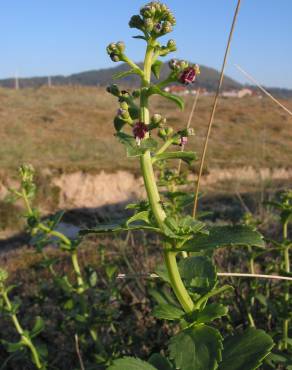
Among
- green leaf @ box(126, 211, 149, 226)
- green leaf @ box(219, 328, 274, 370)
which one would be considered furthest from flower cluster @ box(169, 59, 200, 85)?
green leaf @ box(219, 328, 274, 370)

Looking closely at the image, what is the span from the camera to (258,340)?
5.33 feet

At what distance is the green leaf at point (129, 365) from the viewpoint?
65.3 inches

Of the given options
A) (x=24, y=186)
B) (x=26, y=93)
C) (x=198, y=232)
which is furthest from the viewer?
(x=26, y=93)

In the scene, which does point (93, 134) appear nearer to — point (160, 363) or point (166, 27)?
point (160, 363)

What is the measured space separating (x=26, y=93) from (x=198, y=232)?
112ft

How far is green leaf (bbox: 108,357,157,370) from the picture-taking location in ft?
5.44

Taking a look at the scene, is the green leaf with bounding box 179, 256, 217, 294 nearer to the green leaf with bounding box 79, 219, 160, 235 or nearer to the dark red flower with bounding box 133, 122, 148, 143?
the green leaf with bounding box 79, 219, 160, 235

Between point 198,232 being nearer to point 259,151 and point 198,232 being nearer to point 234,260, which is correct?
point 234,260

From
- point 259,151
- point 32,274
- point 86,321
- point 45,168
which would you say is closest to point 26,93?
point 259,151

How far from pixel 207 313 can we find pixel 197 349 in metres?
0.13

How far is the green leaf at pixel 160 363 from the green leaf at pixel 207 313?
33 centimetres

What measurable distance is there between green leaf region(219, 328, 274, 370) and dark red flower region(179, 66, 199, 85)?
835mm

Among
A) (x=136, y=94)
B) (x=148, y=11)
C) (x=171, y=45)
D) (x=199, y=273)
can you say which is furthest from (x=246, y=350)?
(x=148, y=11)

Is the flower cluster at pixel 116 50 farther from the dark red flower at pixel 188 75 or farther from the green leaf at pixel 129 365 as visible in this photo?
the green leaf at pixel 129 365
